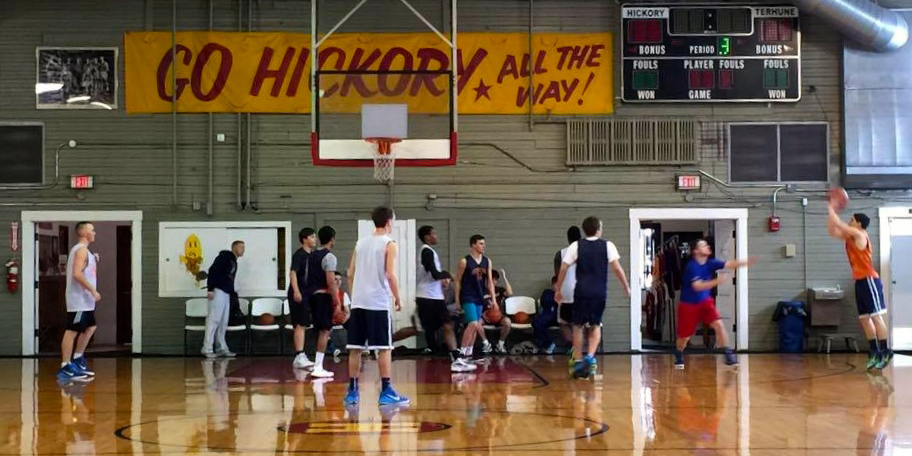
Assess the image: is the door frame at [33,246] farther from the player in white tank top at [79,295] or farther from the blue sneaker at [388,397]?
the blue sneaker at [388,397]

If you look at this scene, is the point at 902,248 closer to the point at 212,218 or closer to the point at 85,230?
the point at 212,218

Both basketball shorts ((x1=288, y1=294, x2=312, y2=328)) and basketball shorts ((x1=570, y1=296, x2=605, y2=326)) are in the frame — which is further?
basketball shorts ((x1=288, y1=294, x2=312, y2=328))

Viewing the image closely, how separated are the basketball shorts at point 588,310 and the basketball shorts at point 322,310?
9.76ft

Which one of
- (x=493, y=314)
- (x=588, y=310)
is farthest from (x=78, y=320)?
(x=588, y=310)

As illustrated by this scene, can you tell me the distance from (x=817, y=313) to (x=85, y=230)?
11.0 metres

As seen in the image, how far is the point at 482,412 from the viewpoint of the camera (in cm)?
880

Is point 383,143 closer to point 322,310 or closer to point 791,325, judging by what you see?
point 322,310

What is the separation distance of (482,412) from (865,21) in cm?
1050

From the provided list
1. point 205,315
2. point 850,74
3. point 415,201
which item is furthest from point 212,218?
point 850,74

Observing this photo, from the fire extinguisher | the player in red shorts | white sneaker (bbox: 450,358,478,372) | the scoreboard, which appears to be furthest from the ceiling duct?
the fire extinguisher

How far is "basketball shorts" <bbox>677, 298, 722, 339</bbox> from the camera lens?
1280 cm

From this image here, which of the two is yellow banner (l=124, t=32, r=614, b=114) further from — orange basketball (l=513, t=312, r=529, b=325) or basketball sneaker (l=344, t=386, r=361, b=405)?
basketball sneaker (l=344, t=386, r=361, b=405)

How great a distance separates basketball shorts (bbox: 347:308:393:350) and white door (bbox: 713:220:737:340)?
30.2 feet

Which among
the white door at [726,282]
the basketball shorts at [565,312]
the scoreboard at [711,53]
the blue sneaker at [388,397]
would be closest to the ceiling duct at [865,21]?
the scoreboard at [711,53]
